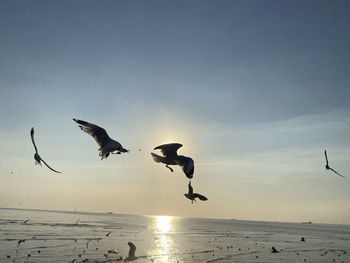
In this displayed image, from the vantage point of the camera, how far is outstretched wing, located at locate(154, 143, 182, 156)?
1416 centimetres

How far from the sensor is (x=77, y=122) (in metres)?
13.5

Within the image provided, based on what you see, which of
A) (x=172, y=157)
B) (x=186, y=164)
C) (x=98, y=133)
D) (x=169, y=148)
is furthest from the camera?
(x=169, y=148)

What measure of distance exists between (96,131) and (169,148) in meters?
2.74

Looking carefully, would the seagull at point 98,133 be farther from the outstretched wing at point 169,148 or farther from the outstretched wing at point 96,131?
the outstretched wing at point 169,148

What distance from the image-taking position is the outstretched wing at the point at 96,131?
13642 millimetres

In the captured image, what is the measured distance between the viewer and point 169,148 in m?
14.2

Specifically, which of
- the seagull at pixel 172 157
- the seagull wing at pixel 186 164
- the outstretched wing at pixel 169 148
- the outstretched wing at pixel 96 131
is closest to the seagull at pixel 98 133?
the outstretched wing at pixel 96 131

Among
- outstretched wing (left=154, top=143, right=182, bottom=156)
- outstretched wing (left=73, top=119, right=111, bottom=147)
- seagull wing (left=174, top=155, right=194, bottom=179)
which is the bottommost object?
seagull wing (left=174, top=155, right=194, bottom=179)

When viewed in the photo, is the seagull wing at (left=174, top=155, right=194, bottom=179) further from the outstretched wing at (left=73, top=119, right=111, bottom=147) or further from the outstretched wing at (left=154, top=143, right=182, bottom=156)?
the outstretched wing at (left=73, top=119, right=111, bottom=147)

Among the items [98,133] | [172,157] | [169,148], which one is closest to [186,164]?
[172,157]

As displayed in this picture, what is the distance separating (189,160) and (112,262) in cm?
4024

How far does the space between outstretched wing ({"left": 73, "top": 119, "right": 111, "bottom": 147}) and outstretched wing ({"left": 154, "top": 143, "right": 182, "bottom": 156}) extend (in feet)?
6.57

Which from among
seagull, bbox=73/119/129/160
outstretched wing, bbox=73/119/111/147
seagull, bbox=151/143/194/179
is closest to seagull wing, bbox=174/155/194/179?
seagull, bbox=151/143/194/179

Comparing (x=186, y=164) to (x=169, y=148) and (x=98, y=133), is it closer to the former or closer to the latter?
(x=169, y=148)
